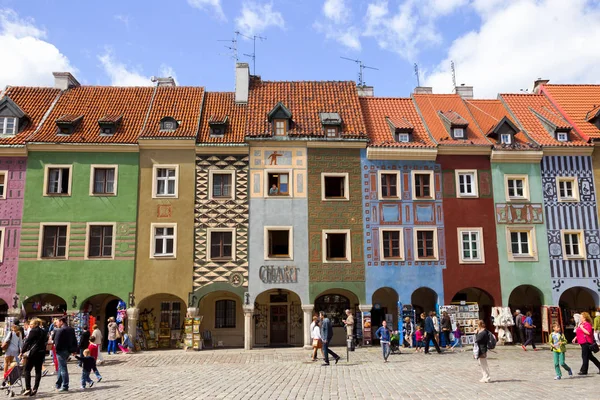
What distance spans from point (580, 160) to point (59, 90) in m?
29.3

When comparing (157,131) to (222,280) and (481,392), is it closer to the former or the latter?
(222,280)

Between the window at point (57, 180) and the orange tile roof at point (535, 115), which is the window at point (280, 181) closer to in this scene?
the window at point (57, 180)

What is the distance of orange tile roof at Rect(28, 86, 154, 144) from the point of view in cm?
Result: 2786

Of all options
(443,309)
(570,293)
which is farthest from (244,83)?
(570,293)

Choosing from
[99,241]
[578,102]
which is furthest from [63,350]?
[578,102]

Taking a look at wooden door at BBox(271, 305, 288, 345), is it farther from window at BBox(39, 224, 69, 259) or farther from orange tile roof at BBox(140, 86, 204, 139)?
window at BBox(39, 224, 69, 259)

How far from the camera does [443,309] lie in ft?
88.8

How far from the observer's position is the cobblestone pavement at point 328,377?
44.4ft

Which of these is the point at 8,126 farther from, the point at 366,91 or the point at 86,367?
the point at 366,91

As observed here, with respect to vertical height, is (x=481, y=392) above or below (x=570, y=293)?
below

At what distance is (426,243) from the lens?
92.3ft

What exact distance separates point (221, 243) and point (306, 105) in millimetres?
9303

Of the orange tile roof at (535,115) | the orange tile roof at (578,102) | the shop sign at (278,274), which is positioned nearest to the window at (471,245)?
the orange tile roof at (535,115)

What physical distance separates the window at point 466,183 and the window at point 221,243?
12.1 meters
